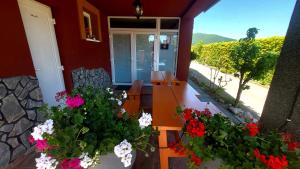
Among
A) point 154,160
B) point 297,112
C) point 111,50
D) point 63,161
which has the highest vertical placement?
point 111,50

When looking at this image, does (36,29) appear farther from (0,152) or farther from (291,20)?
(291,20)

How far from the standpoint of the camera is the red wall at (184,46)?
15.5 feet

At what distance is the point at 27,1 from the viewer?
2023mm

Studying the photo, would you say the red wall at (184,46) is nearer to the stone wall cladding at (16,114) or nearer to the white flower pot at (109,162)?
the stone wall cladding at (16,114)

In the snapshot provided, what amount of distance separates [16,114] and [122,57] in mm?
3856

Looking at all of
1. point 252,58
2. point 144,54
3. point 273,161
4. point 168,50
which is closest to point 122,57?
point 144,54

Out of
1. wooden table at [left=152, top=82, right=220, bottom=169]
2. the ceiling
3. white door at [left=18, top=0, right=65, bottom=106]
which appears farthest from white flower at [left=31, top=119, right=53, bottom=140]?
the ceiling

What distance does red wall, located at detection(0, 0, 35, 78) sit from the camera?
1570 millimetres

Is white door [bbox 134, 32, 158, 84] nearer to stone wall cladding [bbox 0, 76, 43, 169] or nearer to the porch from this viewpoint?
the porch

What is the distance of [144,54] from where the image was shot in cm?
520

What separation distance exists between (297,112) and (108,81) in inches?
180

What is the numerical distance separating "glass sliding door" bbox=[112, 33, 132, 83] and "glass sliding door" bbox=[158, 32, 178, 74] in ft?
3.87

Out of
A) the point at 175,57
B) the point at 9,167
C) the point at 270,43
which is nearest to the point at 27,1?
the point at 9,167

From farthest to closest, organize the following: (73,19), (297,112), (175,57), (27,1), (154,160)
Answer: (175,57) → (73,19) → (27,1) → (154,160) → (297,112)
